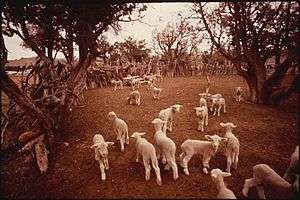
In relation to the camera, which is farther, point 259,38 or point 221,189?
point 259,38

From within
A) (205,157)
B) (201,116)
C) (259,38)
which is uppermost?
(259,38)

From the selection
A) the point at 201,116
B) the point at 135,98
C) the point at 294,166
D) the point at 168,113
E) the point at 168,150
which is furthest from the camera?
the point at 135,98

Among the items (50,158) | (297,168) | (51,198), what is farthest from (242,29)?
(51,198)

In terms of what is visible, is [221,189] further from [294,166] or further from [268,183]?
[294,166]

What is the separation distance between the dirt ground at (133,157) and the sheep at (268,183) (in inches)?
12.0

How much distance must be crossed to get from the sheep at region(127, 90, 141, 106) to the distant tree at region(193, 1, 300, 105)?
5137 millimetres

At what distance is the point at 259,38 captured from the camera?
48.2 feet

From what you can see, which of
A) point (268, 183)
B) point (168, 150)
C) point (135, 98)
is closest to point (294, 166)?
point (268, 183)

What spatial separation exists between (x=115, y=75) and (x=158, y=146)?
54.8 ft

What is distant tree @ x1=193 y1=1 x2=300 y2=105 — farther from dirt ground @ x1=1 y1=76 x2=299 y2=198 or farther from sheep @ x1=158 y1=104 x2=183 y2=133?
sheep @ x1=158 y1=104 x2=183 y2=133

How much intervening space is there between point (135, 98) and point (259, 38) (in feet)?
21.4

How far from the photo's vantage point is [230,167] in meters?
7.91

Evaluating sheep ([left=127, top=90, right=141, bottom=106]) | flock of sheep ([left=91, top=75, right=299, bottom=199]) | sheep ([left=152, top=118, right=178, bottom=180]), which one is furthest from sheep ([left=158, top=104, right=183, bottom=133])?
sheep ([left=127, top=90, right=141, bottom=106])

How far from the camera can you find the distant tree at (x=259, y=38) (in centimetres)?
1351
